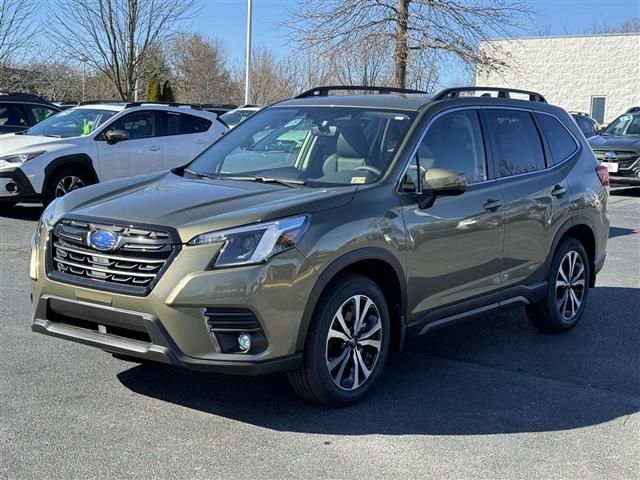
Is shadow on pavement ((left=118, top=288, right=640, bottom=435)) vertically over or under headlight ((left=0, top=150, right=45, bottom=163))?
under

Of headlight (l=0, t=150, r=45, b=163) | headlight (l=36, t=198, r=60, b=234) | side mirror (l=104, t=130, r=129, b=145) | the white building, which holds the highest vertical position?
the white building

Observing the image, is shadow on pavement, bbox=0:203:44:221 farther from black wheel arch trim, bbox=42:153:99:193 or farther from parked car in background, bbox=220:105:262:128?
parked car in background, bbox=220:105:262:128

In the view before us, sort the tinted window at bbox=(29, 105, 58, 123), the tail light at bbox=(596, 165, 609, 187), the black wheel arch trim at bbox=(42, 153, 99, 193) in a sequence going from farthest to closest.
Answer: the tinted window at bbox=(29, 105, 58, 123), the black wheel arch trim at bbox=(42, 153, 99, 193), the tail light at bbox=(596, 165, 609, 187)

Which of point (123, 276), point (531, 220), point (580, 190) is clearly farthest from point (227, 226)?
point (580, 190)

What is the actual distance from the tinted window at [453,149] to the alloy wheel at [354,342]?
2.78ft

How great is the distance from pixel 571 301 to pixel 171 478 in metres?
3.93

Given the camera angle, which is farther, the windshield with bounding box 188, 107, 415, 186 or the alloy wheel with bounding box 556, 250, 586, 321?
the alloy wheel with bounding box 556, 250, 586, 321

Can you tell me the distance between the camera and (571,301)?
640 centimetres

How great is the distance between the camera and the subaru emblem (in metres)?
4.11

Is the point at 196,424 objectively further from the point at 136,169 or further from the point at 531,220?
the point at 136,169

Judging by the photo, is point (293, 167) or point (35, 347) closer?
point (293, 167)

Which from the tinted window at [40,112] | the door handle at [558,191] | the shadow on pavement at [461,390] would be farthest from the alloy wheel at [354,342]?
the tinted window at [40,112]

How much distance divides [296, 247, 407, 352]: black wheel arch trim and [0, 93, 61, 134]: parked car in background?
441 inches

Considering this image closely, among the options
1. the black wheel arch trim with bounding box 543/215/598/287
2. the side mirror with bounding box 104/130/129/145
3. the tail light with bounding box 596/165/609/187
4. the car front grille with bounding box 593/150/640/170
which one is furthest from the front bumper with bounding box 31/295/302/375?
the car front grille with bounding box 593/150/640/170
